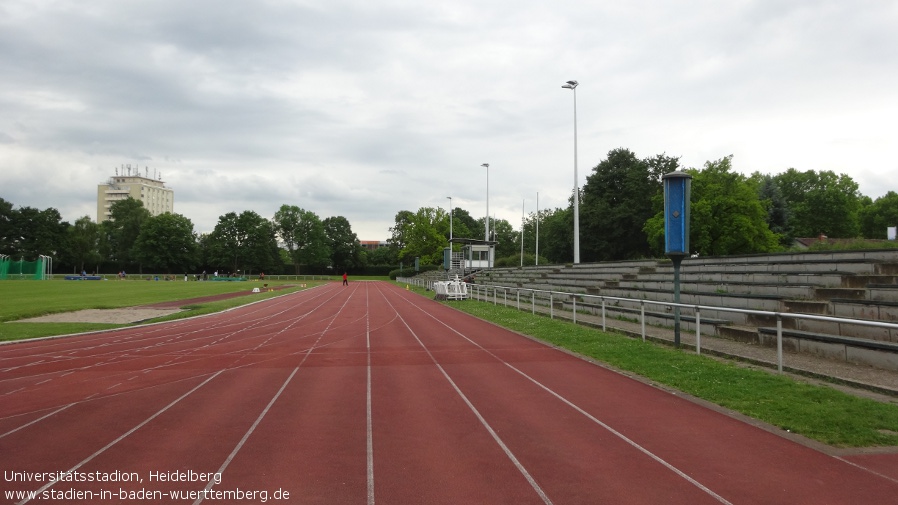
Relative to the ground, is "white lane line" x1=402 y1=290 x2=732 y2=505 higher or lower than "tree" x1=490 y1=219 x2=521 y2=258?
lower

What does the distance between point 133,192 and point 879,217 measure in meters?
171

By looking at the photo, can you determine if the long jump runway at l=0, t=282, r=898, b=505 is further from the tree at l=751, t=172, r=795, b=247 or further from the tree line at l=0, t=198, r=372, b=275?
the tree line at l=0, t=198, r=372, b=275

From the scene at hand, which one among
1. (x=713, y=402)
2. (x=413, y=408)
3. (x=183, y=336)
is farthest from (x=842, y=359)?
(x=183, y=336)

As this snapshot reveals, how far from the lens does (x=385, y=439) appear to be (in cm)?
597

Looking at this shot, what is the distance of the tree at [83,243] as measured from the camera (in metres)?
91.1

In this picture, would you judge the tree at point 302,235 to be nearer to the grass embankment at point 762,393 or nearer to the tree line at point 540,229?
the tree line at point 540,229

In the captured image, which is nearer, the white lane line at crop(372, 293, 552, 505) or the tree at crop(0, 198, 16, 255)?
the white lane line at crop(372, 293, 552, 505)

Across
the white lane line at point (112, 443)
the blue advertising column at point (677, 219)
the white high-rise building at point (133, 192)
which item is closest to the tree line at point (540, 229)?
the blue advertising column at point (677, 219)

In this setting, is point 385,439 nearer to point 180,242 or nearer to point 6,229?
point 180,242

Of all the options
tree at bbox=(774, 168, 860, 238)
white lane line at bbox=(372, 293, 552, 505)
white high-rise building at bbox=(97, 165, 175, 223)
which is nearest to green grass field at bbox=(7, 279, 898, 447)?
white lane line at bbox=(372, 293, 552, 505)

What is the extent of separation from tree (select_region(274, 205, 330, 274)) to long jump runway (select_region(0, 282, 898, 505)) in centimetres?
9218

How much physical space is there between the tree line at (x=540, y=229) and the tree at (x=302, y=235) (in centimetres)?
20

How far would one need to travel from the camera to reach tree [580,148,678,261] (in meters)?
51.8

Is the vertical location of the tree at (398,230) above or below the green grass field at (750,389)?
above
